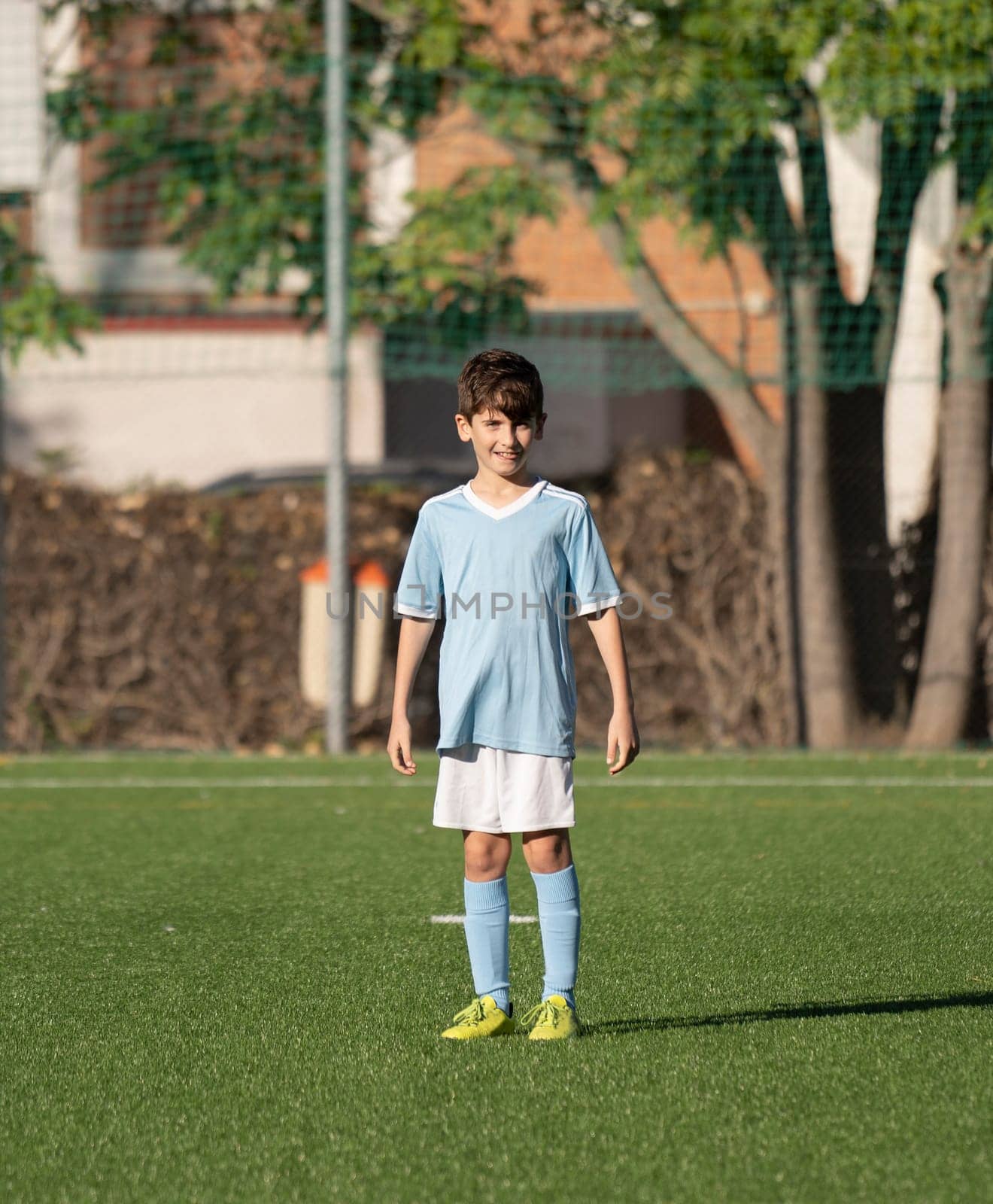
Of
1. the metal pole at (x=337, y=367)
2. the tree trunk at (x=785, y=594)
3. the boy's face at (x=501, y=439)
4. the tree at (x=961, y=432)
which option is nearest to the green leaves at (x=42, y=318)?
the metal pole at (x=337, y=367)

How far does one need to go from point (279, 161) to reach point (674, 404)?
695cm

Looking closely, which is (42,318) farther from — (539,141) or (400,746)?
(400,746)

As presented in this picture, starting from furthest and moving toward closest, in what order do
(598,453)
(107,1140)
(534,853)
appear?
1. (598,453)
2. (534,853)
3. (107,1140)

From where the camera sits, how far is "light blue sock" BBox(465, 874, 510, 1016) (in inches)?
149

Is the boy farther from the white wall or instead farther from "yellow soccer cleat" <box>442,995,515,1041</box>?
the white wall

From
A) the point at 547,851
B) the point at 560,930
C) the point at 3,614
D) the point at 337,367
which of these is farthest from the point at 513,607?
the point at 3,614

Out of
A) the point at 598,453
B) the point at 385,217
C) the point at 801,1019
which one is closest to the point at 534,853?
the point at 801,1019

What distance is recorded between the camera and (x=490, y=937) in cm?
378

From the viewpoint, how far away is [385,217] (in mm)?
13766

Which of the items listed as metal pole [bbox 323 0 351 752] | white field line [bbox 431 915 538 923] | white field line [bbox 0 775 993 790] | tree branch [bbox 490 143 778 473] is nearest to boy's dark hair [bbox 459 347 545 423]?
white field line [bbox 431 915 538 923]

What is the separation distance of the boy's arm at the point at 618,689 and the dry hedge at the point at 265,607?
6.39 meters

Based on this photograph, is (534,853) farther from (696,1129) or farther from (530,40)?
(530,40)

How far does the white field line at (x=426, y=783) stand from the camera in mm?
Answer: 8383

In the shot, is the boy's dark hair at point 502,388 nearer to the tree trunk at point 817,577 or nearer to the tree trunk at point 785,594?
the tree trunk at point 785,594
